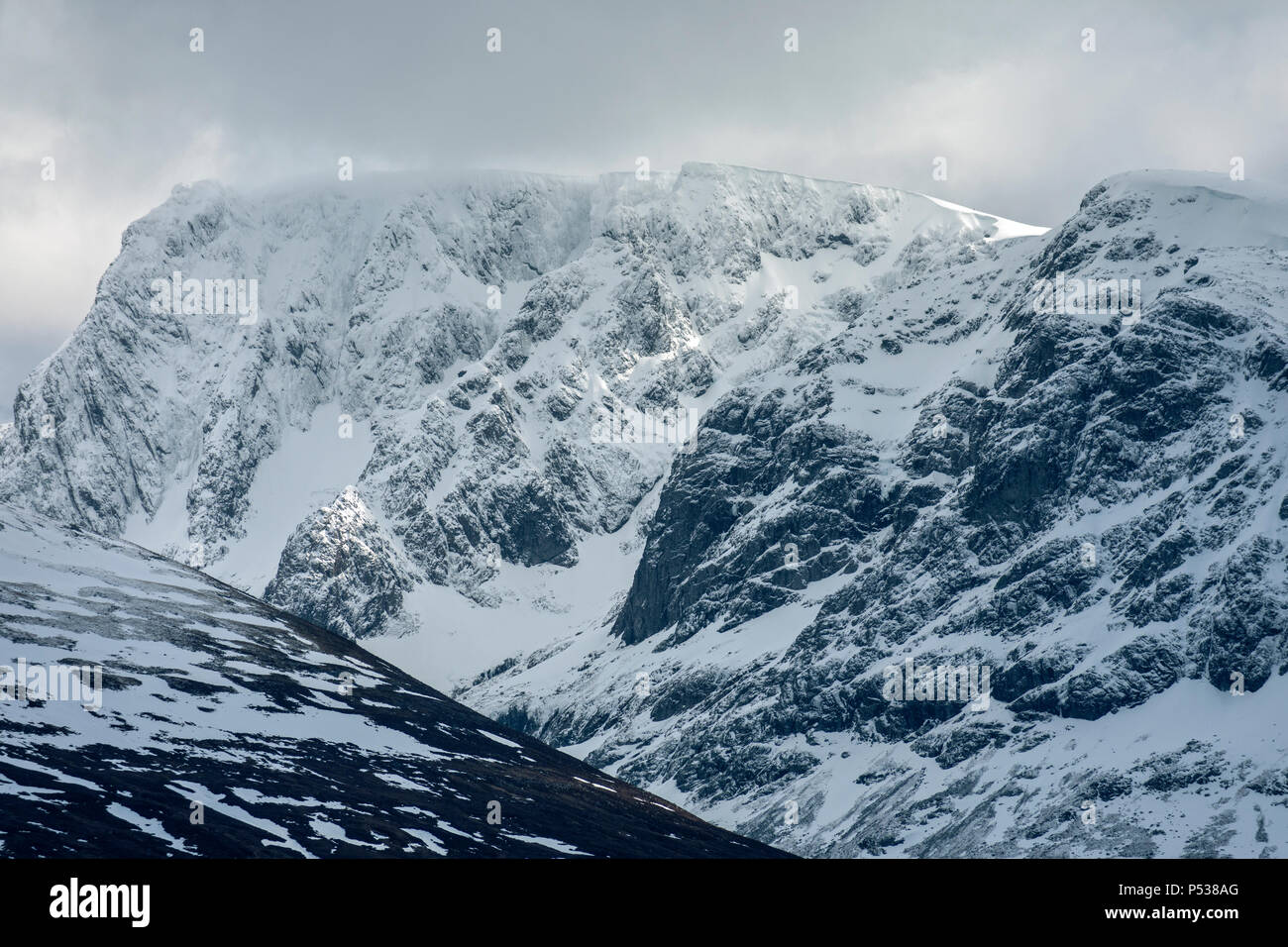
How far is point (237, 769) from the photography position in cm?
15625

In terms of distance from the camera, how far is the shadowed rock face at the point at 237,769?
5384 inches

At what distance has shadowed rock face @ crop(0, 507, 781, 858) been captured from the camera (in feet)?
449

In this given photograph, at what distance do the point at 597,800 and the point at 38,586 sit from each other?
199 ft

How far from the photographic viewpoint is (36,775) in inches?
5546

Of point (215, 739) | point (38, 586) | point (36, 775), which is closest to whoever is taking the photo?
point (36, 775)
